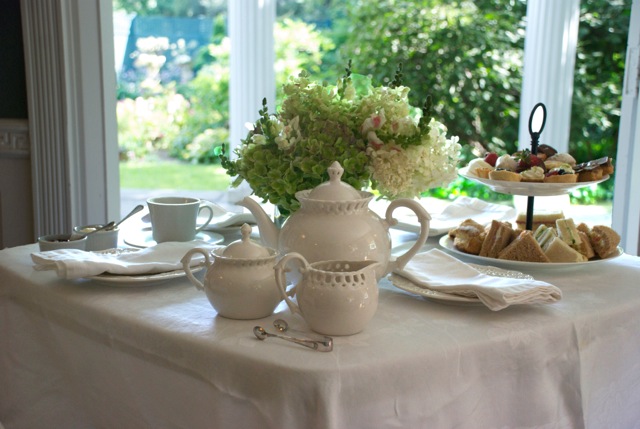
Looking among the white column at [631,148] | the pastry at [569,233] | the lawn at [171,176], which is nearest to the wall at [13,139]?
the pastry at [569,233]

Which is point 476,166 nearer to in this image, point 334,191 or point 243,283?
point 334,191

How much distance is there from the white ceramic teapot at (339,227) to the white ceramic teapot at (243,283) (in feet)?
0.28

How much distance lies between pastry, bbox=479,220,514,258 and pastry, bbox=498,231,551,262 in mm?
27

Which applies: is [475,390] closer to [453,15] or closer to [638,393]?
[638,393]

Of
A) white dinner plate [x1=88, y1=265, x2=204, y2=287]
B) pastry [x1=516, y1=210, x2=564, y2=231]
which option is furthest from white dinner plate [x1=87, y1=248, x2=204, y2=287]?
pastry [x1=516, y1=210, x2=564, y2=231]

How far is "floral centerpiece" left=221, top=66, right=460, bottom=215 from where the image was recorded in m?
1.30

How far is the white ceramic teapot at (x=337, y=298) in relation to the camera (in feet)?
3.17

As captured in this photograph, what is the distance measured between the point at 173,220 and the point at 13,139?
141cm

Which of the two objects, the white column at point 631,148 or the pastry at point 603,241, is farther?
the white column at point 631,148

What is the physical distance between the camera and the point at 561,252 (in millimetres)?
1360

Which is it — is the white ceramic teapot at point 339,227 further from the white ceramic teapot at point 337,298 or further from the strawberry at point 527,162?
the strawberry at point 527,162

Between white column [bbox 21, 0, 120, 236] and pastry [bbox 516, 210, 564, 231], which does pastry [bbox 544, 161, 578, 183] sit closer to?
pastry [bbox 516, 210, 564, 231]

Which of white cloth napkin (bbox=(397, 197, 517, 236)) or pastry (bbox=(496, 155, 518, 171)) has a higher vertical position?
pastry (bbox=(496, 155, 518, 171))

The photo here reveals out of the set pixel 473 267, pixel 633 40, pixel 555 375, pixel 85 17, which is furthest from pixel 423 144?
pixel 633 40
